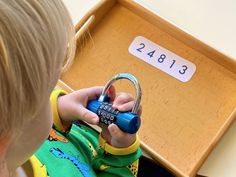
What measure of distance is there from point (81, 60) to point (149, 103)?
152 mm

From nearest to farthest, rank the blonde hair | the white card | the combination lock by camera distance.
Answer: the blonde hair < the combination lock < the white card

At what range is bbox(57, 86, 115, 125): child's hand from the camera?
724 mm

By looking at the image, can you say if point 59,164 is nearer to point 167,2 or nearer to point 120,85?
point 120,85

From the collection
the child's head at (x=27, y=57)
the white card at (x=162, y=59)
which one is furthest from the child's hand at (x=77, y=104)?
the child's head at (x=27, y=57)

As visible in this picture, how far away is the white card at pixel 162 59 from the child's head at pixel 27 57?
364 mm

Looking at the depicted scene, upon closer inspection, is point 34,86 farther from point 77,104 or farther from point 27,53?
point 77,104

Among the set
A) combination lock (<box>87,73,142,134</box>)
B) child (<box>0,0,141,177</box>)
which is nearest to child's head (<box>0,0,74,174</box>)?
child (<box>0,0,141,177</box>)

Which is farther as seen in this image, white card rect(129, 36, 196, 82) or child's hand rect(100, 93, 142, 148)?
white card rect(129, 36, 196, 82)

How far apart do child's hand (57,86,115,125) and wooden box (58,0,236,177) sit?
72mm

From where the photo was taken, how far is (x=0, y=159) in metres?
0.43

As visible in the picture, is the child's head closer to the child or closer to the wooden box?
the child

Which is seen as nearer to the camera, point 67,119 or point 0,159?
point 0,159

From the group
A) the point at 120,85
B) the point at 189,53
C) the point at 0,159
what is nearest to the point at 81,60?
the point at 120,85

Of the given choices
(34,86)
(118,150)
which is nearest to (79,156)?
(118,150)
